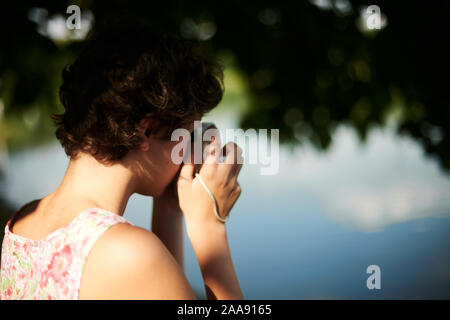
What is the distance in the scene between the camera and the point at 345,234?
469 cm

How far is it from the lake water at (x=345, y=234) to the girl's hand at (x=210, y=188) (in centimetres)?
96

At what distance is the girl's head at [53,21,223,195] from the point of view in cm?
105

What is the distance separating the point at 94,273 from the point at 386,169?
280 inches

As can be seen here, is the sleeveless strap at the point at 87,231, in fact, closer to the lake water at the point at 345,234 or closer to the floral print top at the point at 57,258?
the floral print top at the point at 57,258

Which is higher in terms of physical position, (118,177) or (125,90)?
(125,90)

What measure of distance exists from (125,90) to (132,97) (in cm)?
Result: 3

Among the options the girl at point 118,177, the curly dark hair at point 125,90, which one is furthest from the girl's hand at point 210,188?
the curly dark hair at point 125,90

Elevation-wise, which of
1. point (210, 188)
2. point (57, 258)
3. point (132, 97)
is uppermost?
point (132, 97)

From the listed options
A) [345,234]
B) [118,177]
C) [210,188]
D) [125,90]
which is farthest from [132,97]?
[345,234]

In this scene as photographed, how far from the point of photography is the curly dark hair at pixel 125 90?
105cm

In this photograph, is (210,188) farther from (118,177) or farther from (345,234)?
(345,234)

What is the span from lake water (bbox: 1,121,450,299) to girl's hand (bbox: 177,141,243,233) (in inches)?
37.9

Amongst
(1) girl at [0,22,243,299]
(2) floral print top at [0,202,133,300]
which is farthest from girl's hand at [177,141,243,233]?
(2) floral print top at [0,202,133,300]

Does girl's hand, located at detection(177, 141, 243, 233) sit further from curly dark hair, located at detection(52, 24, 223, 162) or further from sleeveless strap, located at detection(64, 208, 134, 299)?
sleeveless strap, located at detection(64, 208, 134, 299)
